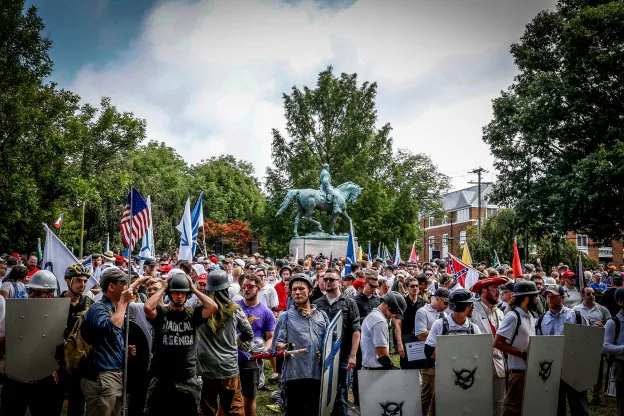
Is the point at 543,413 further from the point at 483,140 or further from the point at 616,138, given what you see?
the point at 483,140

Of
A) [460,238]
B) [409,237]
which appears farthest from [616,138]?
[460,238]

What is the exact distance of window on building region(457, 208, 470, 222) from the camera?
3390 inches

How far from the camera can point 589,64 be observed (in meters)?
26.5

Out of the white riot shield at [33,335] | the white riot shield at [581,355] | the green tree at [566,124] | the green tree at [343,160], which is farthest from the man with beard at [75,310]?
the green tree at [343,160]

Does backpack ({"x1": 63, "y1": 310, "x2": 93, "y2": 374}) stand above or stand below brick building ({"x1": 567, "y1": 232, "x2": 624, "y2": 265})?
below

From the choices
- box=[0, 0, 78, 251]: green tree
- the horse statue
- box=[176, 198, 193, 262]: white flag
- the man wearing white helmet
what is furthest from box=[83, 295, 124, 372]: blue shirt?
the horse statue

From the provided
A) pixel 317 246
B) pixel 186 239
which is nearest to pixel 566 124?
pixel 317 246

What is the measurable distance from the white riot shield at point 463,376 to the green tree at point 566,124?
21215mm

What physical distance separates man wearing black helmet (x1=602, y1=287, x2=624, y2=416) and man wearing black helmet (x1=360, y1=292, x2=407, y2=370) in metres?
2.63

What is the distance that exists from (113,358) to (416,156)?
60595 mm

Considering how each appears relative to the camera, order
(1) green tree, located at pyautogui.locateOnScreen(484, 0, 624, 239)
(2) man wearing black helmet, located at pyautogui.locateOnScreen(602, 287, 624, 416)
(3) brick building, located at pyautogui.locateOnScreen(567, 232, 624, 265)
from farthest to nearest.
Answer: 1. (3) brick building, located at pyautogui.locateOnScreen(567, 232, 624, 265)
2. (1) green tree, located at pyautogui.locateOnScreen(484, 0, 624, 239)
3. (2) man wearing black helmet, located at pyautogui.locateOnScreen(602, 287, 624, 416)

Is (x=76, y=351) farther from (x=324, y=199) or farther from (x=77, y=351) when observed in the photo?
(x=324, y=199)

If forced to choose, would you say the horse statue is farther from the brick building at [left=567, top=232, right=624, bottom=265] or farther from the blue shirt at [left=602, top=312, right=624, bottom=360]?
the brick building at [left=567, top=232, right=624, bottom=265]

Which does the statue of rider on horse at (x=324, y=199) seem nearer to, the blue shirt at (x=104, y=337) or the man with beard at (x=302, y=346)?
the man with beard at (x=302, y=346)
